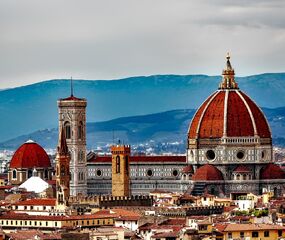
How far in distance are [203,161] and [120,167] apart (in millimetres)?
9455

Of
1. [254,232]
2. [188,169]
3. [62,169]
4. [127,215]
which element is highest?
[188,169]

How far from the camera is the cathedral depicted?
162m

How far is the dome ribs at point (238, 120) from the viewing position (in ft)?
539

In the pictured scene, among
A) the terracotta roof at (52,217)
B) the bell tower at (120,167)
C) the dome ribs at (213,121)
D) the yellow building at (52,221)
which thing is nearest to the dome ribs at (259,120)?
the dome ribs at (213,121)

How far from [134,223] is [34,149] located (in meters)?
65.7

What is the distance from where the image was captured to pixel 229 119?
165 meters

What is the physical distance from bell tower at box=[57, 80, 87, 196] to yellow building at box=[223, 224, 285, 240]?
3184 inches

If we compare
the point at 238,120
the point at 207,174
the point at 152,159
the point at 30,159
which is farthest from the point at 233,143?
the point at 30,159

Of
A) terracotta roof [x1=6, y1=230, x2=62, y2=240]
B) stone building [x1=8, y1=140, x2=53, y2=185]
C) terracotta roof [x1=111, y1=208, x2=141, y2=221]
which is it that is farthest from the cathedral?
terracotta roof [x1=6, y1=230, x2=62, y2=240]

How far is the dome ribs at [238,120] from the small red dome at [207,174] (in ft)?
13.3

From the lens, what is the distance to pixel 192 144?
166m

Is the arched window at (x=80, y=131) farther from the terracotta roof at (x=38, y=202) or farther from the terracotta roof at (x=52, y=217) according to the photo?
the terracotta roof at (x=52, y=217)

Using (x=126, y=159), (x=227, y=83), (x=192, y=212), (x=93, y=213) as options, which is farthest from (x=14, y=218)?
(x=227, y=83)

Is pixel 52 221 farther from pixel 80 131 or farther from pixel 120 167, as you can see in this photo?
pixel 80 131
